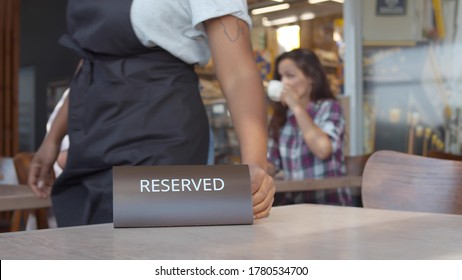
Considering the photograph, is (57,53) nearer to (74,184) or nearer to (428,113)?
(428,113)

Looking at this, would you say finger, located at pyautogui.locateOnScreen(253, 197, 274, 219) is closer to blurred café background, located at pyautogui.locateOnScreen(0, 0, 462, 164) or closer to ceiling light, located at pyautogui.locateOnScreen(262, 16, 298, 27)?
blurred café background, located at pyautogui.locateOnScreen(0, 0, 462, 164)

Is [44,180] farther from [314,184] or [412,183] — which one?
[314,184]

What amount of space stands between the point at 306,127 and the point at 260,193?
7.47ft

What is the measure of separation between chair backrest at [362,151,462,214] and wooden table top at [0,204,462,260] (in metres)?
0.46

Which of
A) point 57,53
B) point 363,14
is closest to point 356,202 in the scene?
point 363,14

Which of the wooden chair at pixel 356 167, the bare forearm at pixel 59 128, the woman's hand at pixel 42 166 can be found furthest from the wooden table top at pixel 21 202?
the wooden chair at pixel 356 167

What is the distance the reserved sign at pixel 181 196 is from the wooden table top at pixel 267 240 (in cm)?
2

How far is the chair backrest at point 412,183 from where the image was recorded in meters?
1.54

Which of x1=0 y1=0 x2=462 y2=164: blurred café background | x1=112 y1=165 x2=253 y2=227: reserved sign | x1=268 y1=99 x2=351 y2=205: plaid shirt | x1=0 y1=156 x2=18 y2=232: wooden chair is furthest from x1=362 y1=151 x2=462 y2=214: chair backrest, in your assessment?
x1=0 y1=0 x2=462 y2=164: blurred café background

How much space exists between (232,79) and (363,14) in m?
4.78

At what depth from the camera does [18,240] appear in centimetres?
85

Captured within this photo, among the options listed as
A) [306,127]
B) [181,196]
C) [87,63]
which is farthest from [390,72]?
[181,196]

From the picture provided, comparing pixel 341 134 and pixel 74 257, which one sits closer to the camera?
pixel 74 257
